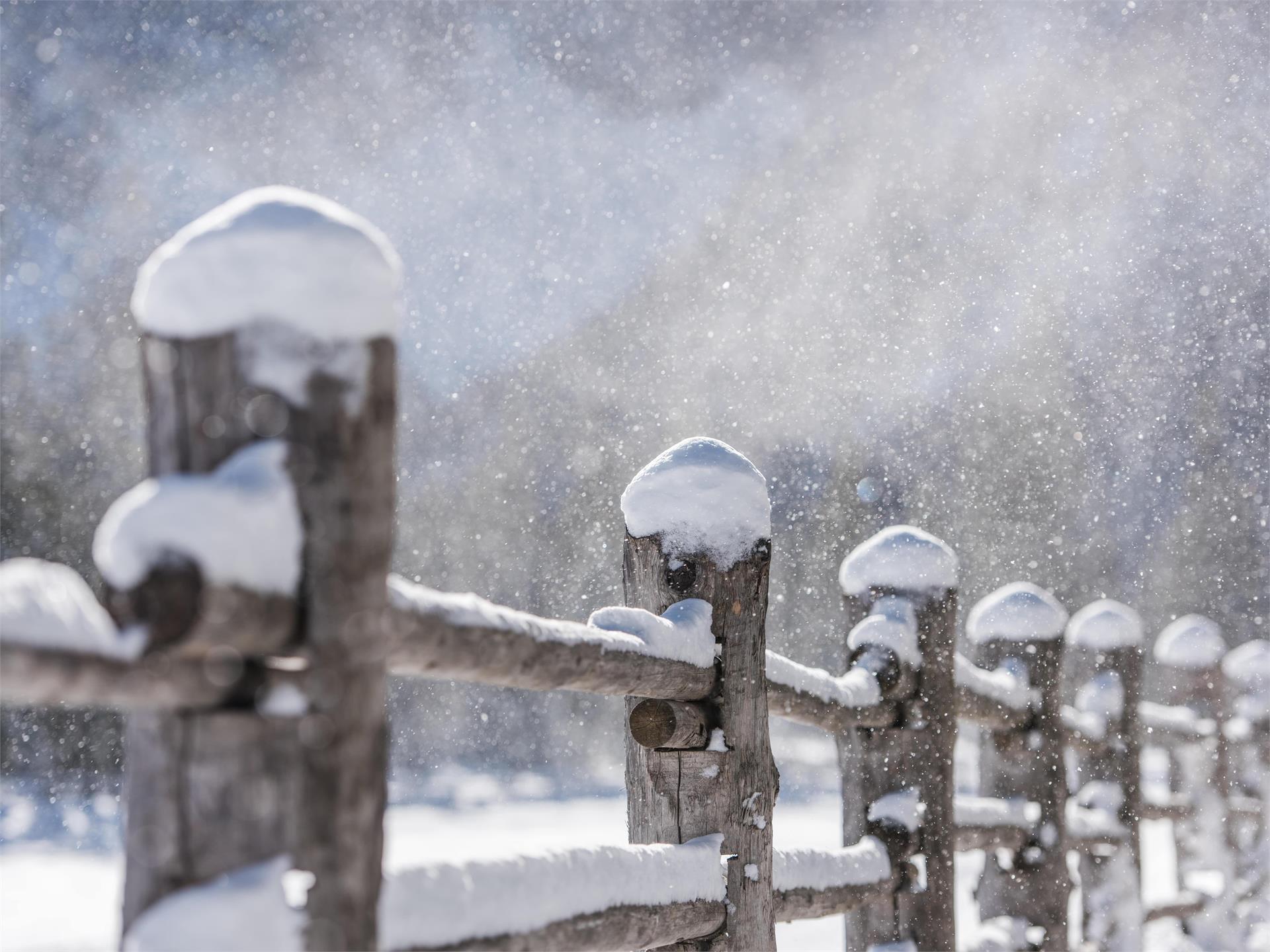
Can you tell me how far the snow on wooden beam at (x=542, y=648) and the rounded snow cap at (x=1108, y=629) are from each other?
4.03 metres

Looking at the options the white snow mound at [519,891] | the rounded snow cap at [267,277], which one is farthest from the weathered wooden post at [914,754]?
the rounded snow cap at [267,277]

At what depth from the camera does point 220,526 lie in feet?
3.64

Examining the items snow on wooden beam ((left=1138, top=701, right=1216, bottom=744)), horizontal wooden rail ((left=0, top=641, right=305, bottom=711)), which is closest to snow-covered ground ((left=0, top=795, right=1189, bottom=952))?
snow on wooden beam ((left=1138, top=701, right=1216, bottom=744))

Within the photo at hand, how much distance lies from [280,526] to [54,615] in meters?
0.23

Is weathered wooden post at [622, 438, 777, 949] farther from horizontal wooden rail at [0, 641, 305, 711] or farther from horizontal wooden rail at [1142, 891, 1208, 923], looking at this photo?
horizontal wooden rail at [1142, 891, 1208, 923]

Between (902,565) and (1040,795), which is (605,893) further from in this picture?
(1040,795)

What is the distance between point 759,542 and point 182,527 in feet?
5.37

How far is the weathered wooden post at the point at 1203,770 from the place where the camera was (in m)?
7.15

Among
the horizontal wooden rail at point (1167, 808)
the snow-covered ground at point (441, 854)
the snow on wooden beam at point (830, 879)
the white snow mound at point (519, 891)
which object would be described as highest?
the white snow mound at point (519, 891)

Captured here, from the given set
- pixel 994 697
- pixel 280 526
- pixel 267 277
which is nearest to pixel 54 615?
pixel 280 526

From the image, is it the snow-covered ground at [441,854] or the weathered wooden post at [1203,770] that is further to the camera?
the snow-covered ground at [441,854]

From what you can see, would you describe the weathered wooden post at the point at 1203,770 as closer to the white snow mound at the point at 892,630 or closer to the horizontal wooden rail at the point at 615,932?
the white snow mound at the point at 892,630

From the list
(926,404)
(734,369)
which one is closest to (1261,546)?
(926,404)

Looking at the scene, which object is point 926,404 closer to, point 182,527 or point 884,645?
point 884,645
